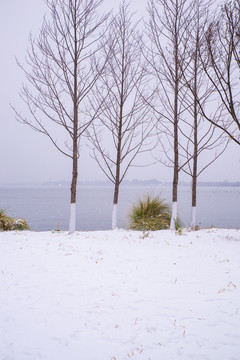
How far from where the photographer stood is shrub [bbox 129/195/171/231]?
41.7 ft

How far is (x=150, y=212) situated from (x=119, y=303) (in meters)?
8.76

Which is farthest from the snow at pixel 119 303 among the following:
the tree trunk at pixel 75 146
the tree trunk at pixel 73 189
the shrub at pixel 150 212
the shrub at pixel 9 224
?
the shrub at pixel 150 212

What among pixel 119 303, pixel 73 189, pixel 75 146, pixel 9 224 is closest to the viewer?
pixel 119 303

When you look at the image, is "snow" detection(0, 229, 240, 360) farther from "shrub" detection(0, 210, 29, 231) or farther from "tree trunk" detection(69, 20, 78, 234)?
"shrub" detection(0, 210, 29, 231)

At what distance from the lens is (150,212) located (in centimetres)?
1304

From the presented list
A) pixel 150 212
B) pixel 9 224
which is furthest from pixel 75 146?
pixel 150 212

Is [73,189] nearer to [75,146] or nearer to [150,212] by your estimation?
[75,146]

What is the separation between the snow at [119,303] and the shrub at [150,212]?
484cm

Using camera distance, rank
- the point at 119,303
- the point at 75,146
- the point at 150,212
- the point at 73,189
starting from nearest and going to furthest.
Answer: the point at 119,303
the point at 73,189
the point at 75,146
the point at 150,212

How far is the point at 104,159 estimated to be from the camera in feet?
39.8

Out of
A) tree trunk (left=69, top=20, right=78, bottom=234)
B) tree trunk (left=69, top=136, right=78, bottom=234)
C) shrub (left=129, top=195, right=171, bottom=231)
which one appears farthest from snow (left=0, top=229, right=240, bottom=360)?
shrub (left=129, top=195, right=171, bottom=231)

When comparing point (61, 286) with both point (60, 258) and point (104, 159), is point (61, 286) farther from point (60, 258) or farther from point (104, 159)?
point (104, 159)

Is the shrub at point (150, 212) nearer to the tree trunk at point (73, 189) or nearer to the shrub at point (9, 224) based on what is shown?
the tree trunk at point (73, 189)

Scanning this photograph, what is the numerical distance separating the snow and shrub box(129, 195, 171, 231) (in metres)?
4.84
